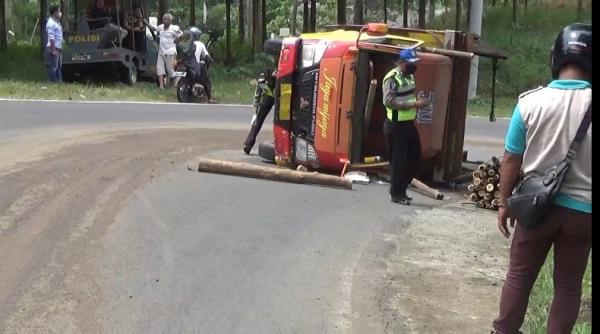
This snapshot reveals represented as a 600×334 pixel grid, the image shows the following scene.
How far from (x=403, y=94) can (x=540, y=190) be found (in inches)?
192

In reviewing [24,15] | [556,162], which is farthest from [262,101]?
[24,15]

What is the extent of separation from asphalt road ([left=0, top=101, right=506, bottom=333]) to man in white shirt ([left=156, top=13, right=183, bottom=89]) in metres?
10.0

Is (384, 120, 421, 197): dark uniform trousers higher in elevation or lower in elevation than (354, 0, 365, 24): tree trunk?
lower

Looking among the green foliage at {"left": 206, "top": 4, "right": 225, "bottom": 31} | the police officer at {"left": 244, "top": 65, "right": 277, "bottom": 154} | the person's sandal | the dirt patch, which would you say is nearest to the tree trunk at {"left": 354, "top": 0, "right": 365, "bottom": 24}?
the police officer at {"left": 244, "top": 65, "right": 277, "bottom": 154}

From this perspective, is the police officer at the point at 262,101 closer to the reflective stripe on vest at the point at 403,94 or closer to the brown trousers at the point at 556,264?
the reflective stripe on vest at the point at 403,94

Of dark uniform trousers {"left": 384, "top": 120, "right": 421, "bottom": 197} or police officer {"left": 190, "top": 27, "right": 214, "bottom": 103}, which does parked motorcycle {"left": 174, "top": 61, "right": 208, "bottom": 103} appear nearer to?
police officer {"left": 190, "top": 27, "right": 214, "bottom": 103}

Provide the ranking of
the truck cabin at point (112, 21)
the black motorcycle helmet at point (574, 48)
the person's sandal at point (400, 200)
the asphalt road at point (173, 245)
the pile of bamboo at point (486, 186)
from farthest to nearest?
1. the truck cabin at point (112, 21)
2. the pile of bamboo at point (486, 186)
3. the person's sandal at point (400, 200)
4. the asphalt road at point (173, 245)
5. the black motorcycle helmet at point (574, 48)

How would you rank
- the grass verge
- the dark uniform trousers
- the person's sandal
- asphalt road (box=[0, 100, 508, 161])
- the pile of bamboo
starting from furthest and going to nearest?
asphalt road (box=[0, 100, 508, 161]) < the pile of bamboo < the person's sandal < the dark uniform trousers < the grass verge

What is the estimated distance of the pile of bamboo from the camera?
9656 mm

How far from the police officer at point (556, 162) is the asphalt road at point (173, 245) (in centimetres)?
114

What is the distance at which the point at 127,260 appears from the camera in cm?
645

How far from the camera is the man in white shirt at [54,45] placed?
20.5 meters

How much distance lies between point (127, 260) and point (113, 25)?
53.4 ft

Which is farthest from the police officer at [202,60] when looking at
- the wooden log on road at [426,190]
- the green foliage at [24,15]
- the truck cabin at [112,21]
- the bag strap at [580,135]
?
the green foliage at [24,15]
